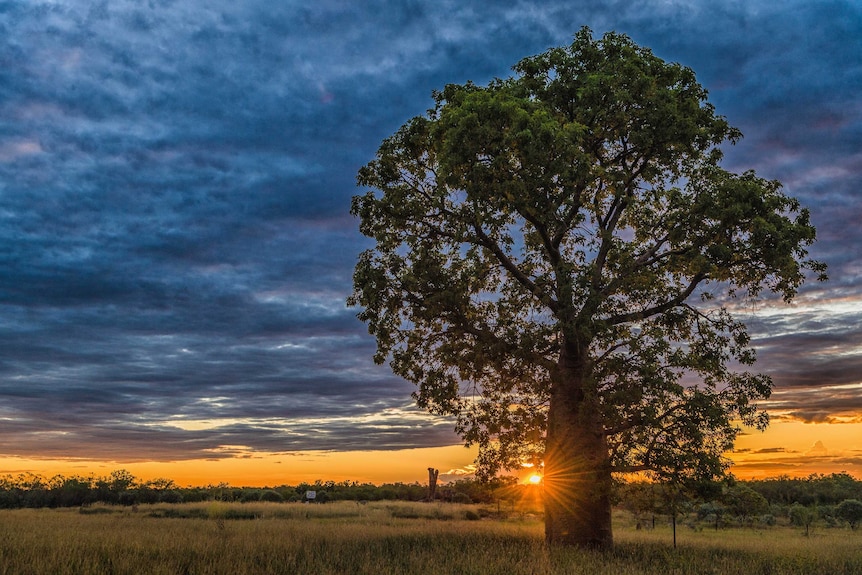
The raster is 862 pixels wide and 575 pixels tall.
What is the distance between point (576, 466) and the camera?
758 inches

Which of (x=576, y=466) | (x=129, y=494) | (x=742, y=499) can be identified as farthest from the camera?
(x=129, y=494)

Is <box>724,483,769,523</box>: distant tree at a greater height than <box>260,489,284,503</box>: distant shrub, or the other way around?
<box>724,483,769,523</box>: distant tree

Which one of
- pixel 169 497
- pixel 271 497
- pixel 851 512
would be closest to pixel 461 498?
→ pixel 271 497

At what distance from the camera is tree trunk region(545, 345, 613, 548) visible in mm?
18984

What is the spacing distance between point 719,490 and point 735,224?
7.95 meters

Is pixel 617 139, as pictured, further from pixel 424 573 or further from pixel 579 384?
pixel 424 573

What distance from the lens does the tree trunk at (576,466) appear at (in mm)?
18984

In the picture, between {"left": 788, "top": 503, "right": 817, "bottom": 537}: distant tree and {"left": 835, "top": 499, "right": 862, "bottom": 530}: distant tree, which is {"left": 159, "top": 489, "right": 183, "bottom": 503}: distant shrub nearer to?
{"left": 788, "top": 503, "right": 817, "bottom": 537}: distant tree

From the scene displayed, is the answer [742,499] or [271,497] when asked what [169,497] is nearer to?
[271,497]

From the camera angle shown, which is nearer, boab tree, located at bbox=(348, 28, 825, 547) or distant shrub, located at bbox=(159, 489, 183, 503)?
boab tree, located at bbox=(348, 28, 825, 547)

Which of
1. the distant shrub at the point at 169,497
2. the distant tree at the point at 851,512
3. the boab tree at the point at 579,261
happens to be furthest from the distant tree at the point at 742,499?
the distant shrub at the point at 169,497

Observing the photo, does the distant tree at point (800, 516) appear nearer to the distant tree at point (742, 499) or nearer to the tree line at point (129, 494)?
the tree line at point (129, 494)

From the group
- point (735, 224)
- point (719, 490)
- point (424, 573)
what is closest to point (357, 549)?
point (424, 573)

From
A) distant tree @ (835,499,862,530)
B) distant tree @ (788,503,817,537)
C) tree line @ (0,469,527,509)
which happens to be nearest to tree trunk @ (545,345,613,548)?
tree line @ (0,469,527,509)
